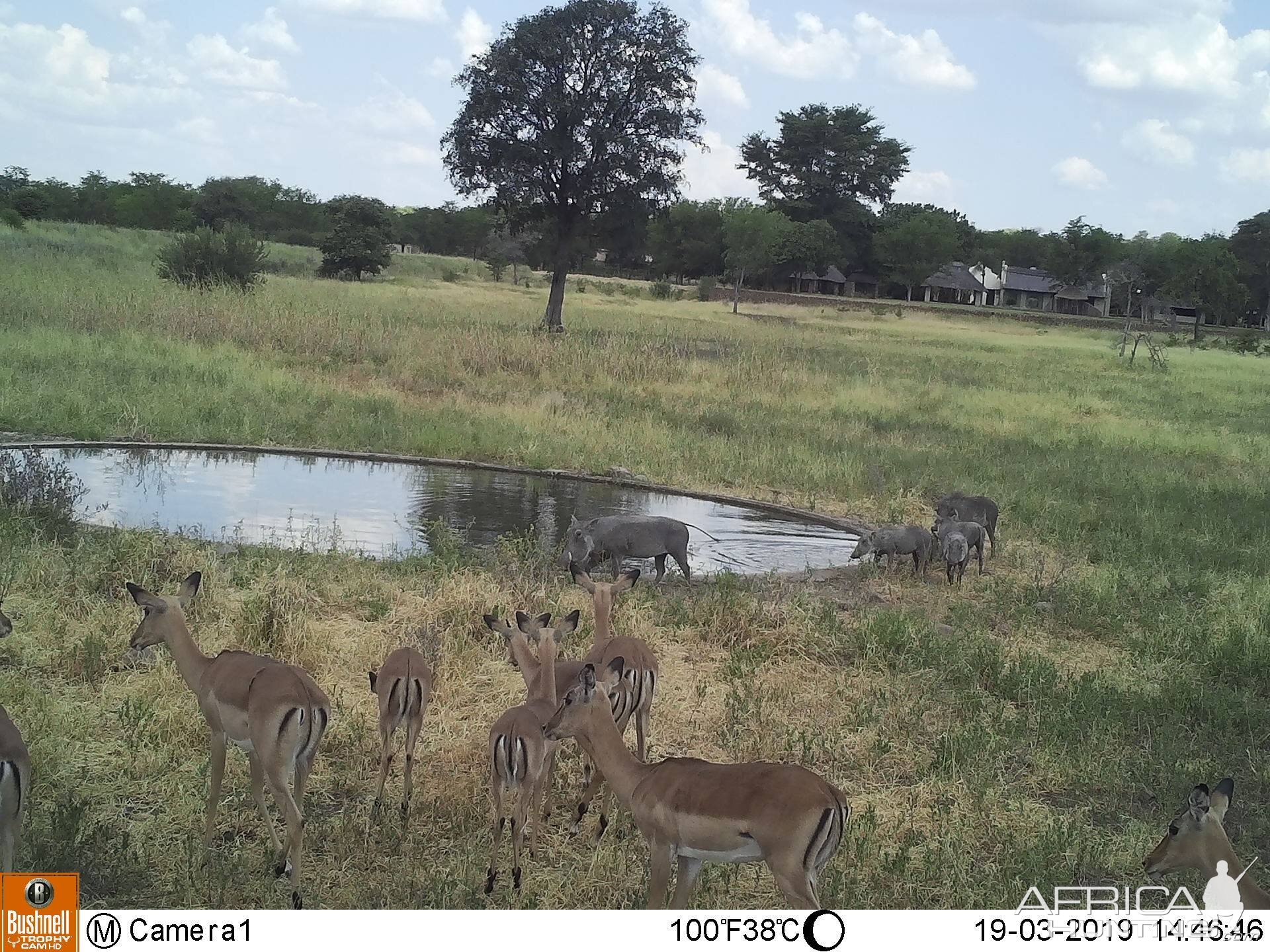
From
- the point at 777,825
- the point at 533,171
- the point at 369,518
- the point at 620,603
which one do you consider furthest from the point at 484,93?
the point at 777,825

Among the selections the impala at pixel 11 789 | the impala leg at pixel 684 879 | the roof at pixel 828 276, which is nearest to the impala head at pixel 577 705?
the impala leg at pixel 684 879

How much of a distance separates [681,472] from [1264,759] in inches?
372

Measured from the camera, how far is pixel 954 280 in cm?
8869

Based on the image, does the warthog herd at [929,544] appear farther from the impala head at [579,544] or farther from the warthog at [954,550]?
the impala head at [579,544]

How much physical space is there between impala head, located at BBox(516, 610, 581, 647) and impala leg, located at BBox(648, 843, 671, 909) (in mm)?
1541

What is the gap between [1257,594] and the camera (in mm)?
11352

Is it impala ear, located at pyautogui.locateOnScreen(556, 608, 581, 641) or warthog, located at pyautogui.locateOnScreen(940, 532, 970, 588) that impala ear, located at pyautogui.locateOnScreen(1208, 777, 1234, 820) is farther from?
warthog, located at pyautogui.locateOnScreen(940, 532, 970, 588)

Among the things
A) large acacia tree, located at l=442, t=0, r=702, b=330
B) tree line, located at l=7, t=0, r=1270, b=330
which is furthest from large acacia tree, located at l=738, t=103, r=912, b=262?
large acacia tree, located at l=442, t=0, r=702, b=330

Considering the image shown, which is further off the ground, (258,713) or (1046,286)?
(1046,286)

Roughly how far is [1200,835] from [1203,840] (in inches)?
0.9

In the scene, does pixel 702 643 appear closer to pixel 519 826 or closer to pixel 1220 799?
pixel 519 826

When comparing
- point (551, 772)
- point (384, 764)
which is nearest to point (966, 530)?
point (551, 772)

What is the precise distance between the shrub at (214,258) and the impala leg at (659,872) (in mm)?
33120
